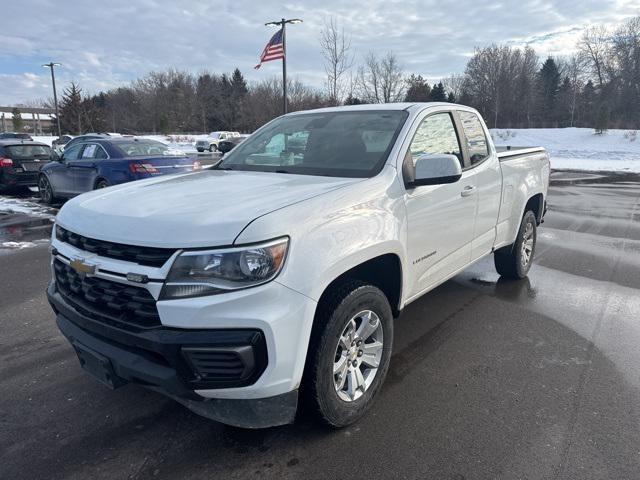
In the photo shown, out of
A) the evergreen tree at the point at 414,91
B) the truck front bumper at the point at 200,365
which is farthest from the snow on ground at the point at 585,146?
the truck front bumper at the point at 200,365

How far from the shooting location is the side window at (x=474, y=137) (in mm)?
4203

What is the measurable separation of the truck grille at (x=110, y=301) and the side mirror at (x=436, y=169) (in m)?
1.79

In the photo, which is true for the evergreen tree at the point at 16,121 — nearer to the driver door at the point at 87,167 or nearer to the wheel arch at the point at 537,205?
the driver door at the point at 87,167

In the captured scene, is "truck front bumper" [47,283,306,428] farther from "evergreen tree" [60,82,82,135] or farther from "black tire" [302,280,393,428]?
"evergreen tree" [60,82,82,135]

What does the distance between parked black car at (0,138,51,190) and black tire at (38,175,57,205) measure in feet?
5.31

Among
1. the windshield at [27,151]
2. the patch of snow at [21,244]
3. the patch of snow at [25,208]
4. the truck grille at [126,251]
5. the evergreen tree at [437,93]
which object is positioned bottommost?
the patch of snow at [21,244]

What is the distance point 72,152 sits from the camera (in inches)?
426

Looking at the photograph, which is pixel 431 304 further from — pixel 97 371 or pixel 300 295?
pixel 97 371

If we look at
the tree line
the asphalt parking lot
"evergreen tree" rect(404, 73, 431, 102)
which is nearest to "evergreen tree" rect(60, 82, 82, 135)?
the tree line

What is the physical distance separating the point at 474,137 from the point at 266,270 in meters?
2.96

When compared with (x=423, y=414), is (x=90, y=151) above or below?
above

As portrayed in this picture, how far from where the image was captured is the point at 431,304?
480cm

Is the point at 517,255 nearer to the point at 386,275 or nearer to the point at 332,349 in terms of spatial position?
the point at 386,275

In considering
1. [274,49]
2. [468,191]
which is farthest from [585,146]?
[468,191]
